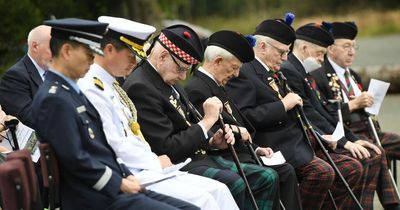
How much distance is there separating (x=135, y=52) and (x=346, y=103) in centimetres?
338

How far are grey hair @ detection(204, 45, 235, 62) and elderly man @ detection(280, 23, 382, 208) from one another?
137cm

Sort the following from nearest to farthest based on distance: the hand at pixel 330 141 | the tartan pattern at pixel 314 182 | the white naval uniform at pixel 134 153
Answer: the white naval uniform at pixel 134 153 → the tartan pattern at pixel 314 182 → the hand at pixel 330 141

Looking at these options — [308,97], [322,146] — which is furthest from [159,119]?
[308,97]

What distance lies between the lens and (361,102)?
8.16 metres

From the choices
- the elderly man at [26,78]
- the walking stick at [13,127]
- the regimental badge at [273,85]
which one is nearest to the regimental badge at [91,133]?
the walking stick at [13,127]

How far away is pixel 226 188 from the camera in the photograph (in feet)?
18.1

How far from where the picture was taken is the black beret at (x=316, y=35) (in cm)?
797

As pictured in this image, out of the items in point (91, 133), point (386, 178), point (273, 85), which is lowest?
point (386, 178)

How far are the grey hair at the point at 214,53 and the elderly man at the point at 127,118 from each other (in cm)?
115

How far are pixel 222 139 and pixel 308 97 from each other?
1.83 m

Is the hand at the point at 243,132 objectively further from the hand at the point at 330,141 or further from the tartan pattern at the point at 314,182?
the hand at the point at 330,141

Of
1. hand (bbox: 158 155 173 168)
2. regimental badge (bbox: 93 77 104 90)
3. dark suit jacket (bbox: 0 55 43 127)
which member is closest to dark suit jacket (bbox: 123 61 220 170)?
hand (bbox: 158 155 173 168)

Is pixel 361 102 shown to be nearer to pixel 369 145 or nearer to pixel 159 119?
pixel 369 145

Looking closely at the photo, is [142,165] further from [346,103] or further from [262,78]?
[346,103]
